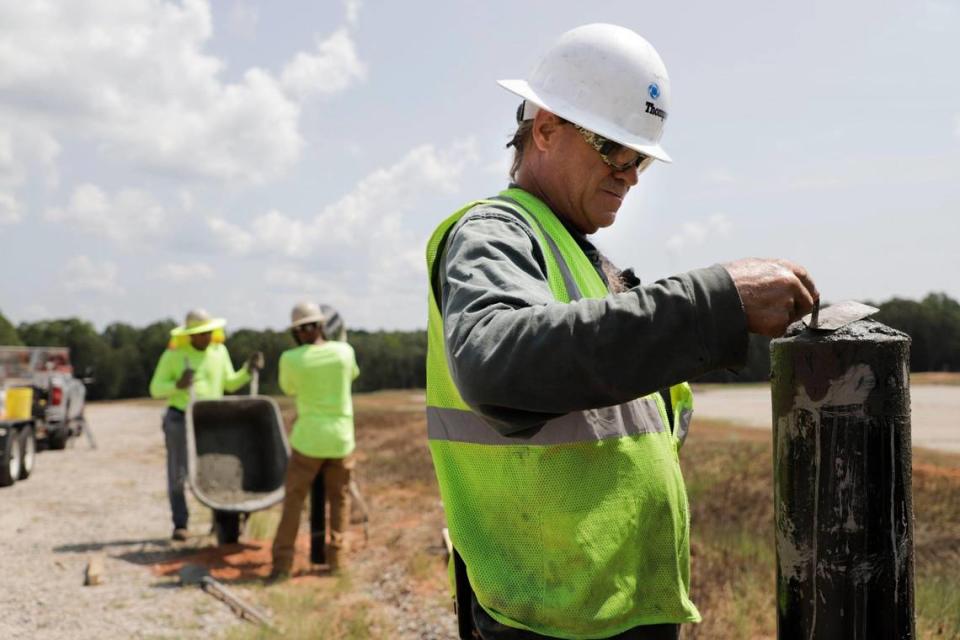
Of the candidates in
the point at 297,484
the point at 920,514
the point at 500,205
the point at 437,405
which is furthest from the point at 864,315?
the point at 920,514

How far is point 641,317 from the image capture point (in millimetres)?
1233

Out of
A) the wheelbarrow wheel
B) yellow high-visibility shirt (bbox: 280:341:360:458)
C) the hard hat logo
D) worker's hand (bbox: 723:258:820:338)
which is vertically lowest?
the wheelbarrow wheel

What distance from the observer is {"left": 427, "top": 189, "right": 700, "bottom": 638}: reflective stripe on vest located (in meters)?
1.61

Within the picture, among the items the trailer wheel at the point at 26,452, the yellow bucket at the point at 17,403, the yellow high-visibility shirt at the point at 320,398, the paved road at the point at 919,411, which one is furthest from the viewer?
the paved road at the point at 919,411

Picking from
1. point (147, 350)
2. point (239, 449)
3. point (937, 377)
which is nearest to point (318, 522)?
point (239, 449)

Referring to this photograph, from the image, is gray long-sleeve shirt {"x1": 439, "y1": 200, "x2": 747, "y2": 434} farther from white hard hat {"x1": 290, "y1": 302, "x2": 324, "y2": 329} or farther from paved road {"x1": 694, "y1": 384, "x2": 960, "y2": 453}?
paved road {"x1": 694, "y1": 384, "x2": 960, "y2": 453}

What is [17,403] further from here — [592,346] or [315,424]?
[592,346]

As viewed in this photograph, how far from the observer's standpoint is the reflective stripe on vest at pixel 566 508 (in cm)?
161

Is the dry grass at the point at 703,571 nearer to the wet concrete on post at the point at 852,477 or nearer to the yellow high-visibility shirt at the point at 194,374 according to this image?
the yellow high-visibility shirt at the point at 194,374

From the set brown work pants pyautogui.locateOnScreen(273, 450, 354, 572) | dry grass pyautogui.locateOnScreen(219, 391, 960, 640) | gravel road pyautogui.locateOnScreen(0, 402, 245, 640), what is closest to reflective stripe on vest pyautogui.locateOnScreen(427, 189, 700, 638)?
dry grass pyautogui.locateOnScreen(219, 391, 960, 640)

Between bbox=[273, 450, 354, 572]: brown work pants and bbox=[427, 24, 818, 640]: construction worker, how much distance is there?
5.75m

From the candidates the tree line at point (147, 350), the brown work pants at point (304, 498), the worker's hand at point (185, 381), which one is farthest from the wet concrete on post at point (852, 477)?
the tree line at point (147, 350)

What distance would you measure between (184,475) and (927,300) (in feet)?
155

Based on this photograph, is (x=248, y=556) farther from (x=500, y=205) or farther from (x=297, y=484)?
(x=500, y=205)
